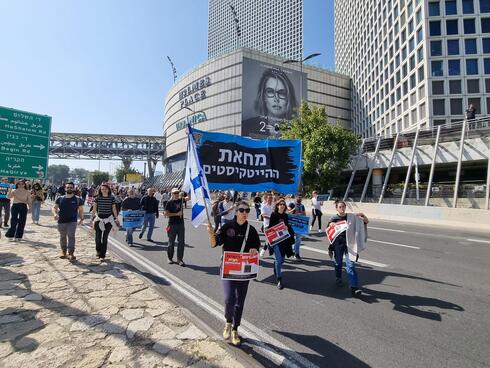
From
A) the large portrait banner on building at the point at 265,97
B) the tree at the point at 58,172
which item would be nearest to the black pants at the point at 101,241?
the large portrait banner on building at the point at 265,97

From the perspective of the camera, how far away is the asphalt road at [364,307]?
349 centimetres

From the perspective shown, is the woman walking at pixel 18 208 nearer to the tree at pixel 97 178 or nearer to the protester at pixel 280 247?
the protester at pixel 280 247

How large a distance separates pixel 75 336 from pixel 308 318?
3072 mm

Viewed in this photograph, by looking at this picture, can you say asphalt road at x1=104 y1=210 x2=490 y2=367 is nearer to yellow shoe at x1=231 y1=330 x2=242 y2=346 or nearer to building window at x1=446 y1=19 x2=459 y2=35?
yellow shoe at x1=231 y1=330 x2=242 y2=346

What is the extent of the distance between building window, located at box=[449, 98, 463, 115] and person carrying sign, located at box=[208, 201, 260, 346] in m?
46.1

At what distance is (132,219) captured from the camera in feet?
33.4

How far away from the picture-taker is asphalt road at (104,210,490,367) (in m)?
3.49

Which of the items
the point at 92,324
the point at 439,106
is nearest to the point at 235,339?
the point at 92,324

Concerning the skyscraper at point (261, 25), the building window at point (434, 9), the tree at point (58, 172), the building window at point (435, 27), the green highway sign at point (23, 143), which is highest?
the skyscraper at point (261, 25)

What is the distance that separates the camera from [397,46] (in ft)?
155

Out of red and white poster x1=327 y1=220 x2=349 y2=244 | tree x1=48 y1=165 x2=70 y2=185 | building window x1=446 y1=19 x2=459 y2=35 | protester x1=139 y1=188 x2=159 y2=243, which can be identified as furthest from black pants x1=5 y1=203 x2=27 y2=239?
tree x1=48 y1=165 x2=70 y2=185

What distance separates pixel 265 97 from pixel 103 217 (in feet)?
169

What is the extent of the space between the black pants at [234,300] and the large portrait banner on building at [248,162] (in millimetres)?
2018

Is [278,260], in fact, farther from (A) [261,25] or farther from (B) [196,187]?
(A) [261,25]
